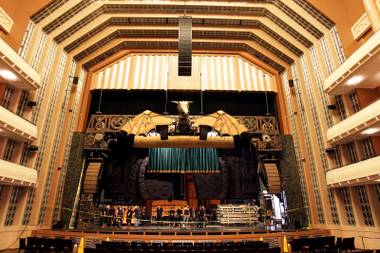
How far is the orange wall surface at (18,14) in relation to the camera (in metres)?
11.3

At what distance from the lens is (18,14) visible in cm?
1198

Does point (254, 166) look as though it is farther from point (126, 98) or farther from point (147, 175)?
point (126, 98)

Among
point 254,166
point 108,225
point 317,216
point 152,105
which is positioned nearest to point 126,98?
point 152,105

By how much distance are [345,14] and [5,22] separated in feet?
52.4

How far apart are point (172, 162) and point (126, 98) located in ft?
17.8

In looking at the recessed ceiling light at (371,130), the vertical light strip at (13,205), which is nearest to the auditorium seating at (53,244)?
the vertical light strip at (13,205)

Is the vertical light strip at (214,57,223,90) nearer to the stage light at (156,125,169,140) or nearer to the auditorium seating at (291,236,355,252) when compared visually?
the stage light at (156,125,169,140)

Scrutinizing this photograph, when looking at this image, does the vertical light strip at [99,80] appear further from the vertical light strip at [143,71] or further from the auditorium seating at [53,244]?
the auditorium seating at [53,244]

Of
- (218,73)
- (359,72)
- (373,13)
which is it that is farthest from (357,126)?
(218,73)

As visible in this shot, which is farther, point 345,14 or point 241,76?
point 241,76

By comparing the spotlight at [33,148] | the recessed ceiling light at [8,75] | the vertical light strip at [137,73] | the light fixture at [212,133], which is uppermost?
the vertical light strip at [137,73]

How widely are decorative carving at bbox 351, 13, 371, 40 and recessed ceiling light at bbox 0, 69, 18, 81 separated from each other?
15.3 metres

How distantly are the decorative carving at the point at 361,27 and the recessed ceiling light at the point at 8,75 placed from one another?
Result: 15.3 metres

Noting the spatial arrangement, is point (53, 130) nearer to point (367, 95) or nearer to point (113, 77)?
point (113, 77)
